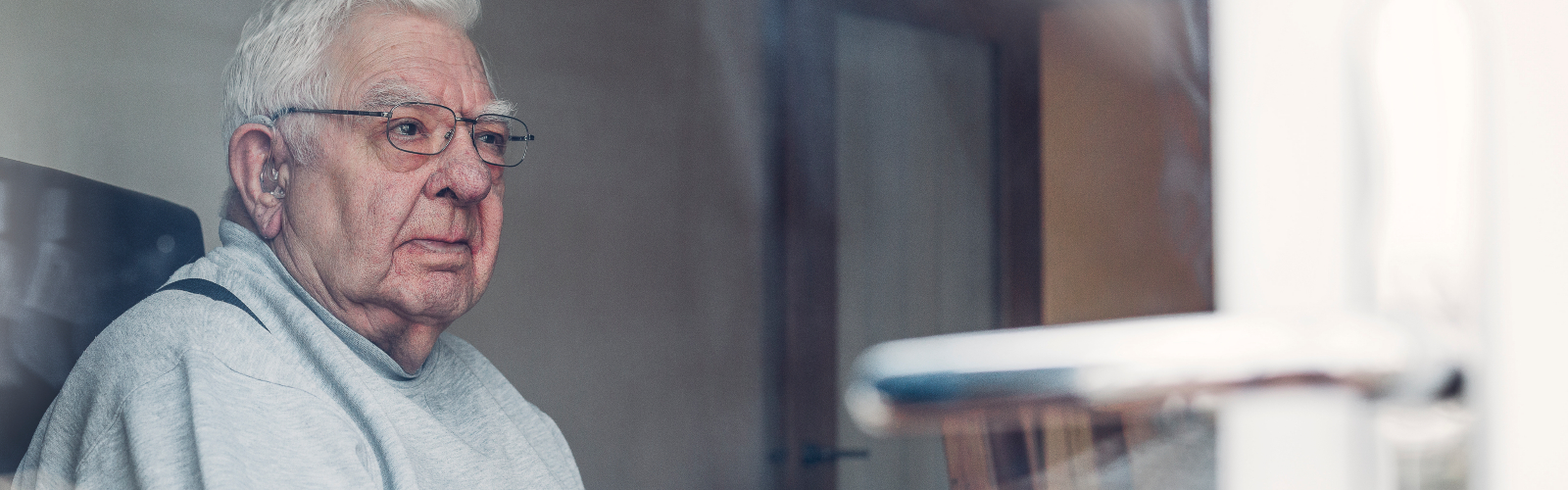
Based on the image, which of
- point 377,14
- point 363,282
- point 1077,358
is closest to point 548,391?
point 363,282

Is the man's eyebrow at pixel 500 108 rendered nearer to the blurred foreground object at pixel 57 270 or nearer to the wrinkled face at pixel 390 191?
the wrinkled face at pixel 390 191

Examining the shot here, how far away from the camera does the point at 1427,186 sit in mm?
112

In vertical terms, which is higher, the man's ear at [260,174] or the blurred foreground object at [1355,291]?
the man's ear at [260,174]

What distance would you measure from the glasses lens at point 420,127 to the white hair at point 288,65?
5 centimetres

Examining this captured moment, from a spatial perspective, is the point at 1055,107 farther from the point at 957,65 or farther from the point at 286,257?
the point at 286,257

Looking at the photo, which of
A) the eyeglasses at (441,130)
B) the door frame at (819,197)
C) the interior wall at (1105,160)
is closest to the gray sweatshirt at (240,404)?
the eyeglasses at (441,130)

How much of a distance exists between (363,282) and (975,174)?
54cm

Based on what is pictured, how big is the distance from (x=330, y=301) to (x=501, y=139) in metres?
0.19

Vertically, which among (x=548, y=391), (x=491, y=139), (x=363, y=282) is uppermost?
(x=491, y=139)

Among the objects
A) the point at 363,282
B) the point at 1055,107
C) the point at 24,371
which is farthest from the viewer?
the point at 1055,107

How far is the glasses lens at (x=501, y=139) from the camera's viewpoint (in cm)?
77

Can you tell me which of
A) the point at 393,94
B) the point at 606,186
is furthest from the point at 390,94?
the point at 606,186

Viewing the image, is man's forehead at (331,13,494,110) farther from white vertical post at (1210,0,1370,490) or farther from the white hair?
white vertical post at (1210,0,1370,490)

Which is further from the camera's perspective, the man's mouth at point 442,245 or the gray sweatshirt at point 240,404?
the man's mouth at point 442,245
